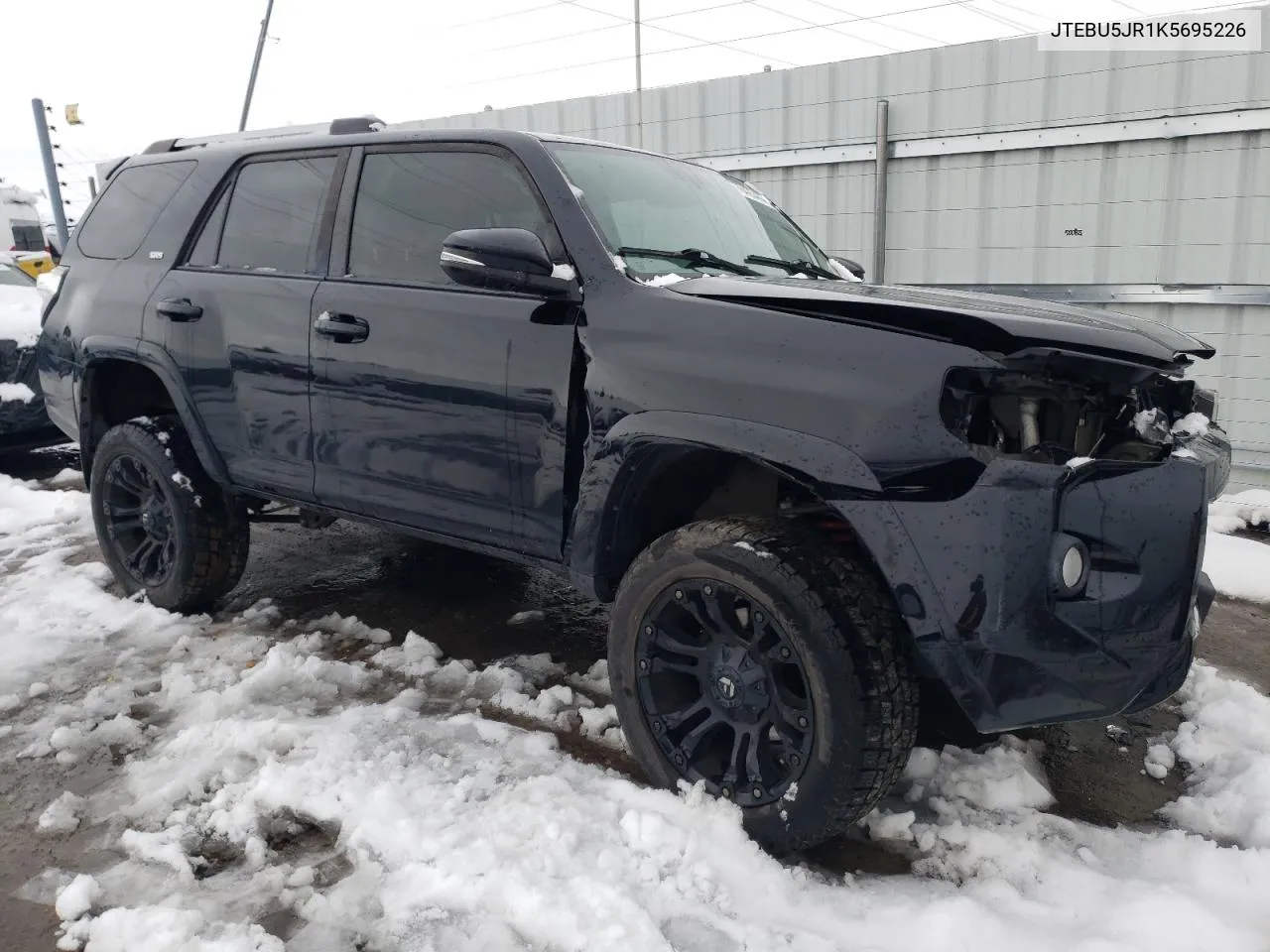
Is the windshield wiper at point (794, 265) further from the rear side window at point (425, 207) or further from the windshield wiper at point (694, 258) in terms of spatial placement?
the rear side window at point (425, 207)

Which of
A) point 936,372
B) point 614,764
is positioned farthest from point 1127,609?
point 614,764

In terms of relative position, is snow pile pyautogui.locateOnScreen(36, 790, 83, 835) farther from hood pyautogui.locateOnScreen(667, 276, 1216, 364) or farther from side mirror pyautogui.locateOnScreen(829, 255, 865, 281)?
side mirror pyautogui.locateOnScreen(829, 255, 865, 281)

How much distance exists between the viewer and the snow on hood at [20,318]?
22.7 feet

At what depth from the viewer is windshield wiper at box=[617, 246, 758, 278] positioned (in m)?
2.81

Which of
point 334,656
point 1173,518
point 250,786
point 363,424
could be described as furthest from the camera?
point 334,656

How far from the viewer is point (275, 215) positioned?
142 inches

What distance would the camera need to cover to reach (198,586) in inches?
156

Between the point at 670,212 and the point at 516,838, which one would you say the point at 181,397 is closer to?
the point at 670,212

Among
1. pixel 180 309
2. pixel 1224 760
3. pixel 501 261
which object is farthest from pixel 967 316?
pixel 180 309

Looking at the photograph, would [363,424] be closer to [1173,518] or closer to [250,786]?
[250,786]

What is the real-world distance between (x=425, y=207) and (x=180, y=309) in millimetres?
1262

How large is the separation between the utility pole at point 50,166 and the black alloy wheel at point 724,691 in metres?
16.4

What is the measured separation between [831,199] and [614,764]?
5.66 meters

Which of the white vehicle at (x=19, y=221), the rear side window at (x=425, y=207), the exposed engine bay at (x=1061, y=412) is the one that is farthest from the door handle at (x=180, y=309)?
the white vehicle at (x=19, y=221)
